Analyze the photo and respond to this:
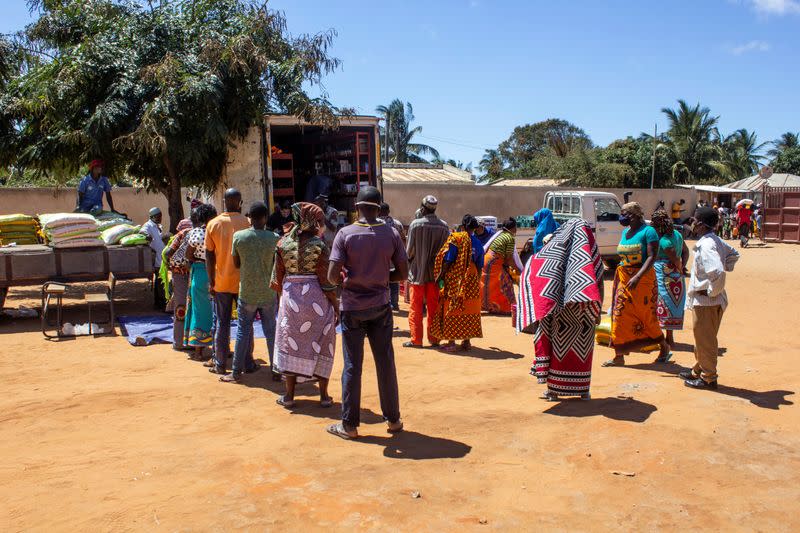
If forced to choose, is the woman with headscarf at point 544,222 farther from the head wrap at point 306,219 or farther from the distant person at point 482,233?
the head wrap at point 306,219

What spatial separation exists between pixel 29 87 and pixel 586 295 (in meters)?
10.8

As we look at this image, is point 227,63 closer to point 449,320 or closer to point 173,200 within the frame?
point 173,200

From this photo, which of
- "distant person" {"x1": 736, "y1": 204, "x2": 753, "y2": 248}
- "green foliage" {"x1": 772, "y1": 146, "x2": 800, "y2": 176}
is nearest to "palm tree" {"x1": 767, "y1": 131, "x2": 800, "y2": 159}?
"green foliage" {"x1": 772, "y1": 146, "x2": 800, "y2": 176}

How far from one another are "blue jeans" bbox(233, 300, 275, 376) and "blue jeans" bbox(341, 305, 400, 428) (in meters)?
1.72

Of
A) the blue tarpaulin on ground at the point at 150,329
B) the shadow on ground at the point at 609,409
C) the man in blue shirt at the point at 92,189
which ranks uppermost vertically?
the man in blue shirt at the point at 92,189

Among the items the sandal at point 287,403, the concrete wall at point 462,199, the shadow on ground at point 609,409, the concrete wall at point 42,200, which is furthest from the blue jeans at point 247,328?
the concrete wall at point 462,199

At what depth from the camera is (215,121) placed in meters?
11.2

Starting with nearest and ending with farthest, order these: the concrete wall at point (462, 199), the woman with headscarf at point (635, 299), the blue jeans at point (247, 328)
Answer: the blue jeans at point (247, 328) → the woman with headscarf at point (635, 299) → the concrete wall at point (462, 199)

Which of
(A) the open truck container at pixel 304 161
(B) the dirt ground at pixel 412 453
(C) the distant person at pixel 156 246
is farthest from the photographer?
(A) the open truck container at pixel 304 161

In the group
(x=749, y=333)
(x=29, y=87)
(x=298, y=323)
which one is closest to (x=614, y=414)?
(x=298, y=323)

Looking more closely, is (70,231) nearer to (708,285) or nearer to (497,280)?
(497,280)

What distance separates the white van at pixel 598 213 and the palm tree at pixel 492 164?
110ft

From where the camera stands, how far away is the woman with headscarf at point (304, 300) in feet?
17.9

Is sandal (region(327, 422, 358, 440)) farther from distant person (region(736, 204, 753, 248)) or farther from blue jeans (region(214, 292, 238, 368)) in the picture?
distant person (region(736, 204, 753, 248))
